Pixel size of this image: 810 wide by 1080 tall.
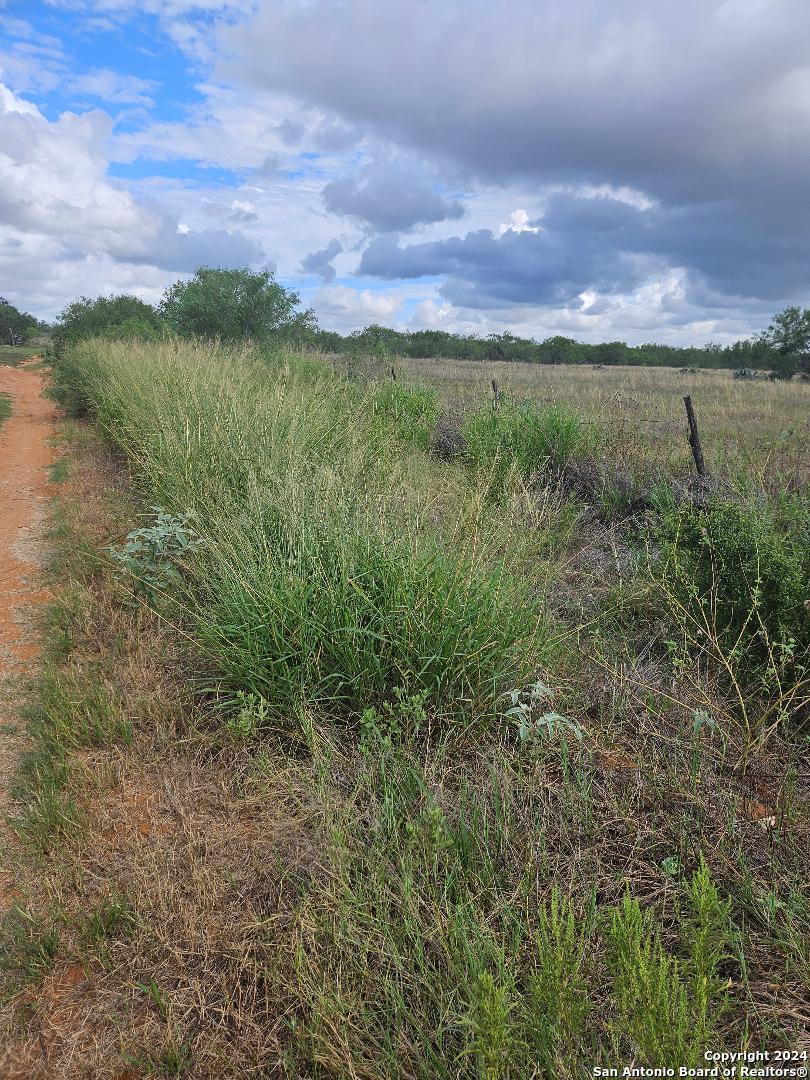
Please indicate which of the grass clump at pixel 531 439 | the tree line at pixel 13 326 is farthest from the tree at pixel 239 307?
the tree line at pixel 13 326

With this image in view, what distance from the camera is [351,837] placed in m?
2.46

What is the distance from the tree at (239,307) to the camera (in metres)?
20.6

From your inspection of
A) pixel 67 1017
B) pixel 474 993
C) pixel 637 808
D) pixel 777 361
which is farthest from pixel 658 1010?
pixel 777 361

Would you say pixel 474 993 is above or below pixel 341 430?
below

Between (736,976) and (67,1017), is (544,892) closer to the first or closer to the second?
(736,976)

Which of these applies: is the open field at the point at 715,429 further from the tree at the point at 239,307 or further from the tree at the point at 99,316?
the tree at the point at 99,316

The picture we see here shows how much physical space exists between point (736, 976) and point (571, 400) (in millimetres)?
12739

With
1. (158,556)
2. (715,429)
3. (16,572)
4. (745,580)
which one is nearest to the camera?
(745,580)

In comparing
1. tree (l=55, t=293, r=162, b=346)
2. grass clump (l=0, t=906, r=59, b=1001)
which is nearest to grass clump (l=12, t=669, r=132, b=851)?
grass clump (l=0, t=906, r=59, b=1001)

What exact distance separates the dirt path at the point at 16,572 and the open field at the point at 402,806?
165mm

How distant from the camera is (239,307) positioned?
2064 centimetres

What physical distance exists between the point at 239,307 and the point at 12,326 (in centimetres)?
6076

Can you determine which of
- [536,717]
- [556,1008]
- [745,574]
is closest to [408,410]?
[745,574]

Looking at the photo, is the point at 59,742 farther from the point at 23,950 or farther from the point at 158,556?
the point at 158,556
